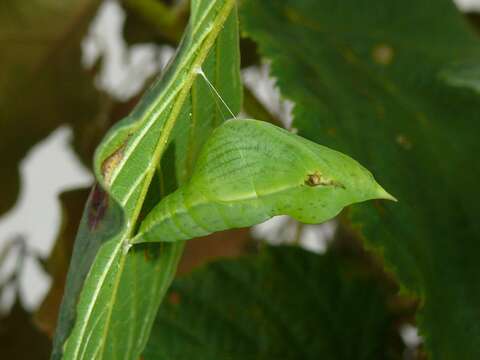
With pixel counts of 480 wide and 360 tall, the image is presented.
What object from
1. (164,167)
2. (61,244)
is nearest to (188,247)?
(61,244)

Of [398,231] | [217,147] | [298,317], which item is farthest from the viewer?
[298,317]

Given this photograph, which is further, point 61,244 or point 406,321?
point 406,321

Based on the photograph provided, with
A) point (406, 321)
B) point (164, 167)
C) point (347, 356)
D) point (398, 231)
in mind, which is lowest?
point (406, 321)

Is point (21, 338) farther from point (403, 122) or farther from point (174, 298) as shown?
point (403, 122)

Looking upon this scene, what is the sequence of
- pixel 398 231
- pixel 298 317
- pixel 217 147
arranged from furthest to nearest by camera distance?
pixel 298 317 < pixel 398 231 < pixel 217 147

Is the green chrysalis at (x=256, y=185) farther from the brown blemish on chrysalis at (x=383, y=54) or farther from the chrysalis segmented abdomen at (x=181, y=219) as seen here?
the brown blemish on chrysalis at (x=383, y=54)

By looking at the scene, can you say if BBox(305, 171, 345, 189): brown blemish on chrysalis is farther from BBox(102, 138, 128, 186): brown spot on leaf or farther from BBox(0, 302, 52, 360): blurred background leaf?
BBox(0, 302, 52, 360): blurred background leaf

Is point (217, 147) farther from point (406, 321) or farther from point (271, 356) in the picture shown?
point (406, 321)

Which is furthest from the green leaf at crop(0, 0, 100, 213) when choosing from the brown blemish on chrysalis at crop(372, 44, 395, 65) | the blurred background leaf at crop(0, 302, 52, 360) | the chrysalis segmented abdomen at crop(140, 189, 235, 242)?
the chrysalis segmented abdomen at crop(140, 189, 235, 242)
